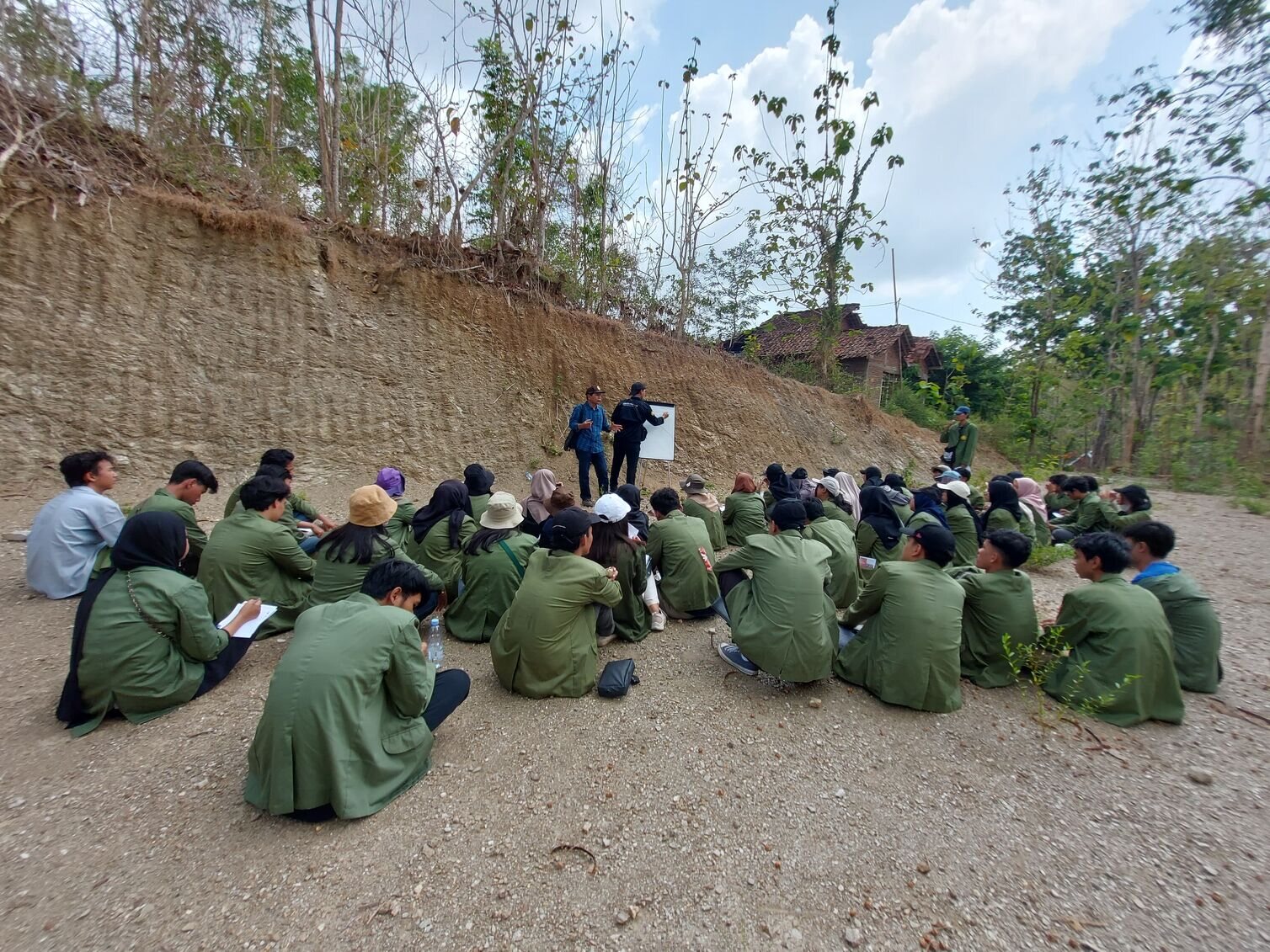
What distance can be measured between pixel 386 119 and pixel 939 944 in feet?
42.2

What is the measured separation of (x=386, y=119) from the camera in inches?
397

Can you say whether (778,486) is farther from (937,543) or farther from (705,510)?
(937,543)

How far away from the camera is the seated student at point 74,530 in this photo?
14.9 ft

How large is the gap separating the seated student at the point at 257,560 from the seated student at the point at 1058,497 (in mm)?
9734

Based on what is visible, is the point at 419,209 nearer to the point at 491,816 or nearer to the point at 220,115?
the point at 220,115

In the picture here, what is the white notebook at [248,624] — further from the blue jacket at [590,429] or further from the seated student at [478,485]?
the blue jacket at [590,429]

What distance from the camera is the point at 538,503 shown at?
564cm

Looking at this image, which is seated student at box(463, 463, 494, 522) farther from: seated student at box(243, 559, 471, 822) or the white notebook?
seated student at box(243, 559, 471, 822)

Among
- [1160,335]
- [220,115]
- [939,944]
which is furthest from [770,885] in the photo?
[1160,335]

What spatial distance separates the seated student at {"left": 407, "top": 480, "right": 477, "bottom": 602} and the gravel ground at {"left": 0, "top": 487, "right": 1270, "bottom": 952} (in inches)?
52.7

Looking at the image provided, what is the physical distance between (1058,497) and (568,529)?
865 centimetres

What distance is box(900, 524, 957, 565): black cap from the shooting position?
3.63 m

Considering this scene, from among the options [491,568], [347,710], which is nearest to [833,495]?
[491,568]

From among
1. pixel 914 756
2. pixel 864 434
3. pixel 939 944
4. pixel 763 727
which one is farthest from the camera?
pixel 864 434
